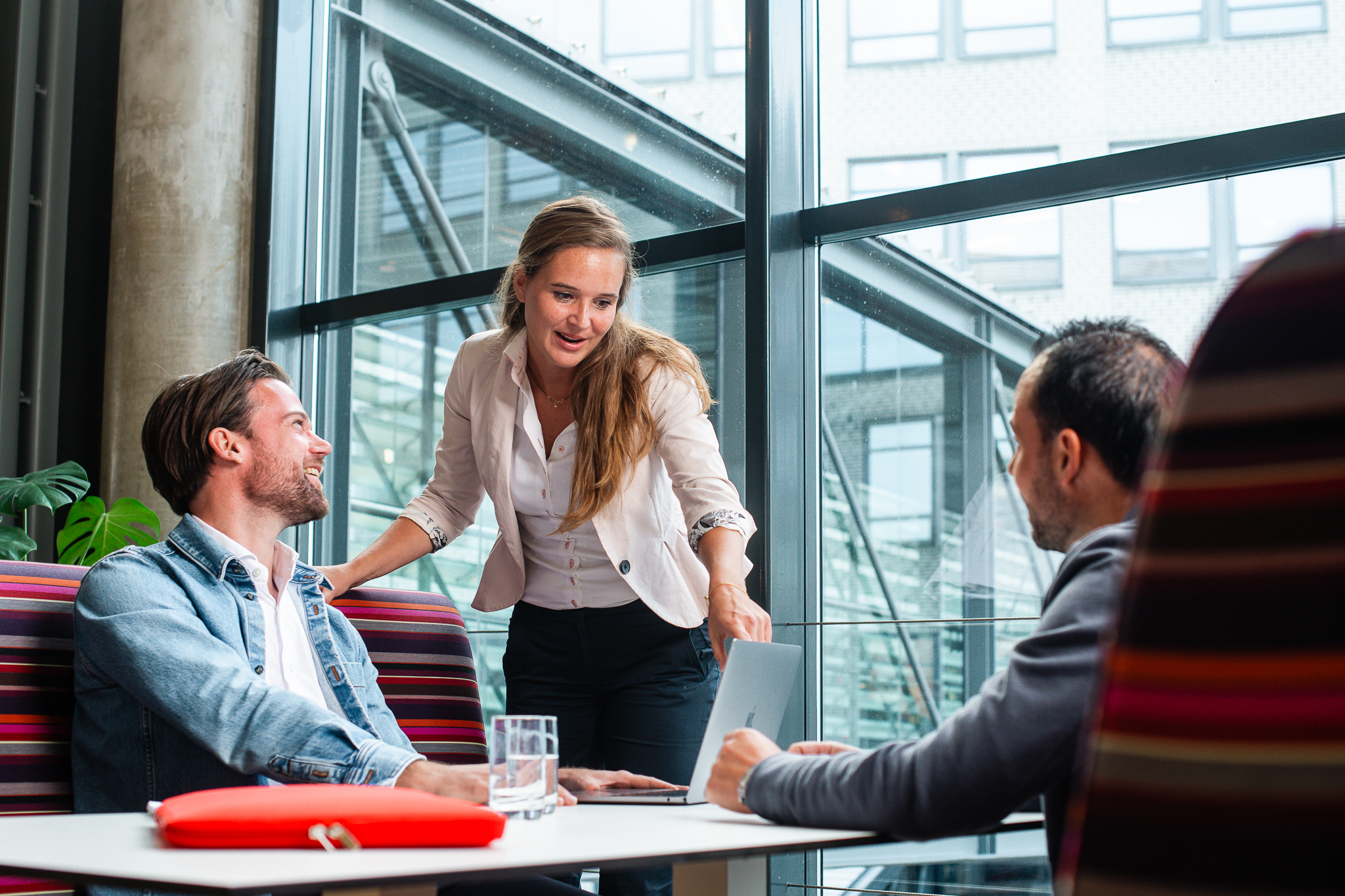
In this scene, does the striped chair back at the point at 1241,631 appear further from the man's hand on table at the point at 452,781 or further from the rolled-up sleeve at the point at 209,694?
the rolled-up sleeve at the point at 209,694

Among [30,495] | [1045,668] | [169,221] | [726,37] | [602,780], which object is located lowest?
[602,780]

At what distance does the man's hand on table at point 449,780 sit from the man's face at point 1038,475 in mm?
624

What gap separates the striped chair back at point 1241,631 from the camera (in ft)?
1.38

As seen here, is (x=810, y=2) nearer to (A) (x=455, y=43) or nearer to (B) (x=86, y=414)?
(A) (x=455, y=43)

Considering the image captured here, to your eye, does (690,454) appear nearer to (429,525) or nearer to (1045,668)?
(429,525)

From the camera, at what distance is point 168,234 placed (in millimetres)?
3840

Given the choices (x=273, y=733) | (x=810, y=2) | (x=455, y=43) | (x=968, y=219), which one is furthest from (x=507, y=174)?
(x=273, y=733)

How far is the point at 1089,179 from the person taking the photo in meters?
2.72

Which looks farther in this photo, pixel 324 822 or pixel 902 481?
pixel 902 481

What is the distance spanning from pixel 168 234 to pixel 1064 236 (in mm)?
2727

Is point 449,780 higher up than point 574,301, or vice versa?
point 574,301

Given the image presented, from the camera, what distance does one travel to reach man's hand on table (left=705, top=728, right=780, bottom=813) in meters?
1.21

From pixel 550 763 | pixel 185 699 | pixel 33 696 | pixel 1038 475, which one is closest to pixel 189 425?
pixel 33 696

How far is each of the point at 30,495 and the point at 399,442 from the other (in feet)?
3.61
